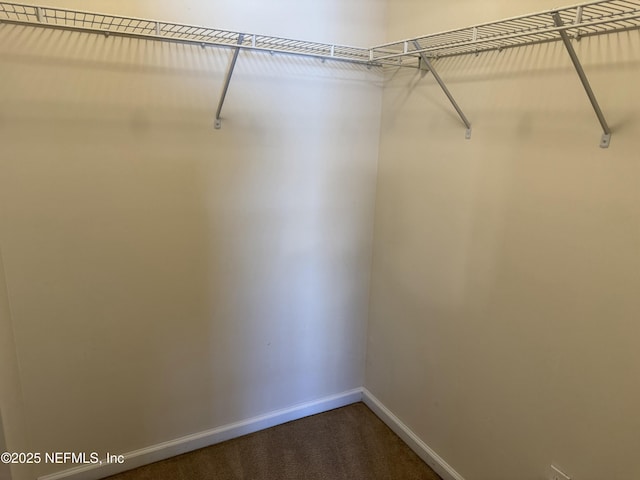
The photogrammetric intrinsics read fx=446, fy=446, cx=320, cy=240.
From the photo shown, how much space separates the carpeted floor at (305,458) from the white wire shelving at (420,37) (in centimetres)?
A: 155

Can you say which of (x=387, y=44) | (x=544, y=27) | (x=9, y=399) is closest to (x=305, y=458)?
(x=9, y=399)

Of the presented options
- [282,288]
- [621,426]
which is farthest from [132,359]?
[621,426]

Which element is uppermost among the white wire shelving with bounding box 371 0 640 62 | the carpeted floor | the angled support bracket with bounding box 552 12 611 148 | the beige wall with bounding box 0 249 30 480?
the white wire shelving with bounding box 371 0 640 62

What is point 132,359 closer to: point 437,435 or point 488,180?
point 437,435

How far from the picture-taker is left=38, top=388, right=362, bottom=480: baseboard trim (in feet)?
6.46

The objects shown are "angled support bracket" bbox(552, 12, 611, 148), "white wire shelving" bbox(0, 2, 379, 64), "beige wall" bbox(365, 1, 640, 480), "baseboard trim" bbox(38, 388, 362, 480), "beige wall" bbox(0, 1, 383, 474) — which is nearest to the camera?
"angled support bracket" bbox(552, 12, 611, 148)

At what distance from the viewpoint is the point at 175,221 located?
1892mm

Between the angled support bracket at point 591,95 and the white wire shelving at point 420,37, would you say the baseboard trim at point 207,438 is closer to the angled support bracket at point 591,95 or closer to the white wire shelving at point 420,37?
the white wire shelving at point 420,37

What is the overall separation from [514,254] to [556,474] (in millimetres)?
773

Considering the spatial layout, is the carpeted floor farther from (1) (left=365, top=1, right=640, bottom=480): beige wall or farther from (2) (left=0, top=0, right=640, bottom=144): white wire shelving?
(2) (left=0, top=0, right=640, bottom=144): white wire shelving

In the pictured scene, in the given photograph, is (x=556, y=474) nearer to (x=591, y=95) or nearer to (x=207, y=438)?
(x=591, y=95)

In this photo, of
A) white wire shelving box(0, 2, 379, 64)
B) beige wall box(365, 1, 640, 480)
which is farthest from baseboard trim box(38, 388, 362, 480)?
white wire shelving box(0, 2, 379, 64)

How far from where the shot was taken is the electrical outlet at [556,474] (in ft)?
4.98

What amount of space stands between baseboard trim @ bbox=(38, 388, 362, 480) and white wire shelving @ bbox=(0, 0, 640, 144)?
1500 millimetres
